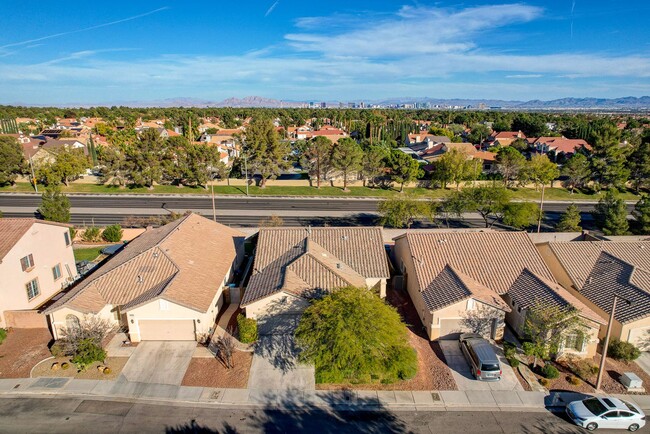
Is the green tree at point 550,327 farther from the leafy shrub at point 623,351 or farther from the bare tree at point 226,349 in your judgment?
the bare tree at point 226,349

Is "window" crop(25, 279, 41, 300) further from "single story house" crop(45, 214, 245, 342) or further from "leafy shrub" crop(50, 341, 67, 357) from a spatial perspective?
"leafy shrub" crop(50, 341, 67, 357)

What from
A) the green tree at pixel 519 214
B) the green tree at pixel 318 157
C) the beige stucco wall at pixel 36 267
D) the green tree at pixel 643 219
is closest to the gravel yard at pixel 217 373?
the beige stucco wall at pixel 36 267

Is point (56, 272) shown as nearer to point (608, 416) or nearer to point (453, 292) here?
point (453, 292)

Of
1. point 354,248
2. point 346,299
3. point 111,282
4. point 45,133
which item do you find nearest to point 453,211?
point 354,248

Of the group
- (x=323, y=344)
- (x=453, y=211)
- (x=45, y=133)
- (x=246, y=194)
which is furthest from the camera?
(x=45, y=133)

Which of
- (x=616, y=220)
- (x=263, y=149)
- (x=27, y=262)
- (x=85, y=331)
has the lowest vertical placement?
(x=85, y=331)

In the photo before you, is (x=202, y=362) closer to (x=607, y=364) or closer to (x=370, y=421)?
(x=370, y=421)

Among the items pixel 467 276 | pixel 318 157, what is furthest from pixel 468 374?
pixel 318 157
